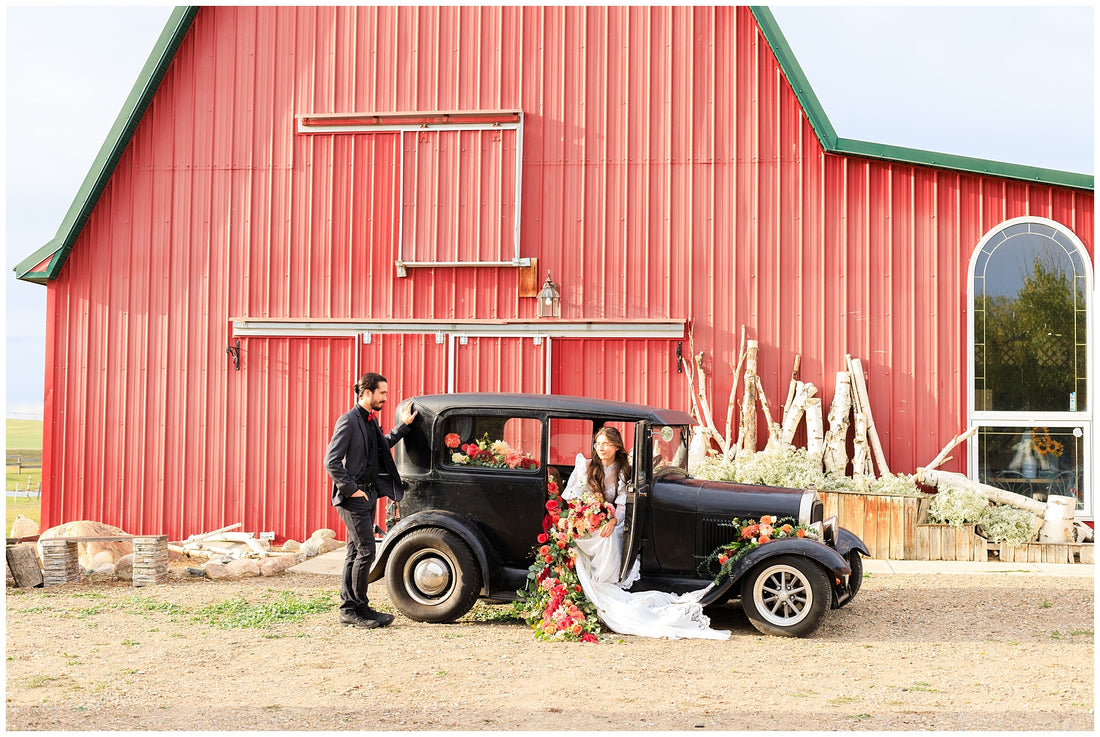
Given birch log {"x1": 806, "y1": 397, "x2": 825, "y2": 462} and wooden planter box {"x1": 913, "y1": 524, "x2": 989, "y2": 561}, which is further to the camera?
birch log {"x1": 806, "y1": 397, "x2": 825, "y2": 462}

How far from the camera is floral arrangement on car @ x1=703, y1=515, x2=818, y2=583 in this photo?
761cm

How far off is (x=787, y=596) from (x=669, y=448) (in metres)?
1.54

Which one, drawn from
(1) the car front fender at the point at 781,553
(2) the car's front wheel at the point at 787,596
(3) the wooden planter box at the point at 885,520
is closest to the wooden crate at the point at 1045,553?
(3) the wooden planter box at the point at 885,520

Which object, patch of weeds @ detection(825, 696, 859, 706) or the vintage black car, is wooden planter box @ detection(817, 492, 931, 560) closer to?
the vintage black car

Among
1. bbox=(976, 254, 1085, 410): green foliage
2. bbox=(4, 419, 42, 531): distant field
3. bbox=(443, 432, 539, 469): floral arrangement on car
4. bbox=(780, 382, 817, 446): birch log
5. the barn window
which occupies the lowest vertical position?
bbox=(4, 419, 42, 531): distant field

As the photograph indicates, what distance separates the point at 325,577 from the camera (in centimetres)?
1044

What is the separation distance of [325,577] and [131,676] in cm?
416

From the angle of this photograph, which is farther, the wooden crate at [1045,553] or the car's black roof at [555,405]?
the wooden crate at [1045,553]

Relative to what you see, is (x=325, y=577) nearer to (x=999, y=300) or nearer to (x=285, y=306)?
(x=285, y=306)

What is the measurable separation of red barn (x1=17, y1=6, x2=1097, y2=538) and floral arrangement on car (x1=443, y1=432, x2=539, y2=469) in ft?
15.9

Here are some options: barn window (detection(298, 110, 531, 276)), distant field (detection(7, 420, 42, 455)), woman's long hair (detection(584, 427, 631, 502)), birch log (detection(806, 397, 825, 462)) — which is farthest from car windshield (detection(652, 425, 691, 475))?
distant field (detection(7, 420, 42, 455))

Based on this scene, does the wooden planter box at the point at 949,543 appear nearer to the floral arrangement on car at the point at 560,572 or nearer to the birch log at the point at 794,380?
the birch log at the point at 794,380

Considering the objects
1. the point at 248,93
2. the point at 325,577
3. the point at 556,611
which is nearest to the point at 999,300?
the point at 556,611

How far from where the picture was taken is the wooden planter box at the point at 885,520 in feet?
37.2
